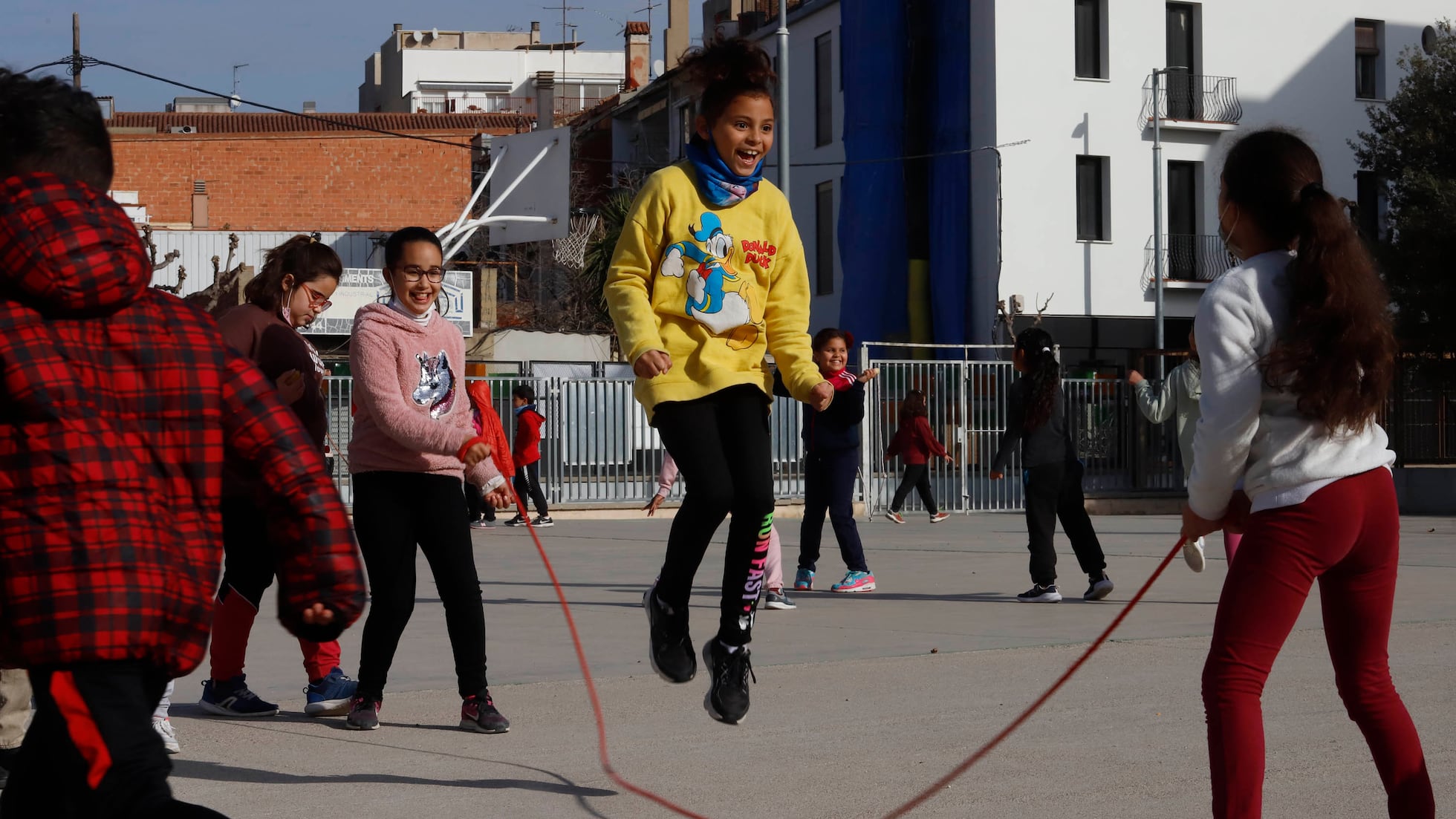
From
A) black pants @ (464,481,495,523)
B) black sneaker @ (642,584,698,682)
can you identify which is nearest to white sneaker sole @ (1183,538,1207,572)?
black sneaker @ (642,584,698,682)

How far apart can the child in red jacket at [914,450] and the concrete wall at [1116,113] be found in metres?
12.4

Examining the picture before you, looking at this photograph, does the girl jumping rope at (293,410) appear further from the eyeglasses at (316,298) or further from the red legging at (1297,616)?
the red legging at (1297,616)

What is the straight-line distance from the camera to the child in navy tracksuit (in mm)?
10594

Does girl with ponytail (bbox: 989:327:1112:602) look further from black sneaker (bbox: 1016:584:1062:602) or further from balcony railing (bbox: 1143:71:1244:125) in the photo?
balcony railing (bbox: 1143:71:1244:125)

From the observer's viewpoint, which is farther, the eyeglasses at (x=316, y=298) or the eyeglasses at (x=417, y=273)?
the eyeglasses at (x=316, y=298)

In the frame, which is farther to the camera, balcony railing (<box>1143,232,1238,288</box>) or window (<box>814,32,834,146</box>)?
window (<box>814,32,834,146</box>)

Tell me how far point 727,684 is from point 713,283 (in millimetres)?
1266

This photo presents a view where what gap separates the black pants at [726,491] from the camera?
512 cm

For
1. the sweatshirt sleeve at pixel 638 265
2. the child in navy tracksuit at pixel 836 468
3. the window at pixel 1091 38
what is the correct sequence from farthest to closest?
the window at pixel 1091 38 → the child in navy tracksuit at pixel 836 468 → the sweatshirt sleeve at pixel 638 265

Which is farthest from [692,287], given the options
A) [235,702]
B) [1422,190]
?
[1422,190]

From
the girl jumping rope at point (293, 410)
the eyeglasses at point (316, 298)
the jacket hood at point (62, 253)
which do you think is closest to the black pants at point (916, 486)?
the girl jumping rope at point (293, 410)

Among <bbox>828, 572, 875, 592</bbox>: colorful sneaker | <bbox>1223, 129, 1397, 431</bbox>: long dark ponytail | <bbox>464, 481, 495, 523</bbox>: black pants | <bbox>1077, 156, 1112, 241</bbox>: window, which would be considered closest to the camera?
<bbox>1223, 129, 1397, 431</bbox>: long dark ponytail

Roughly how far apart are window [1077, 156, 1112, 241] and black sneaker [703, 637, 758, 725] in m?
30.0

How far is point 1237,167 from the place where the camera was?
412 centimetres
